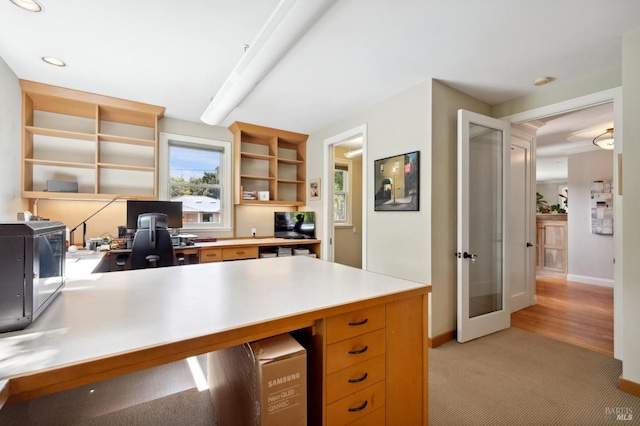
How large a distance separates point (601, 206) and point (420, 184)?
438cm

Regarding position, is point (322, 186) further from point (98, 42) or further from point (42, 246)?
point (42, 246)

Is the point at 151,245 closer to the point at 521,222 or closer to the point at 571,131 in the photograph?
the point at 521,222

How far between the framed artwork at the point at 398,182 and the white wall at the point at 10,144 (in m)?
3.59

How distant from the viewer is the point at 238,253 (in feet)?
12.4

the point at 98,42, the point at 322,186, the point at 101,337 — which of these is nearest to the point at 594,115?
the point at 322,186

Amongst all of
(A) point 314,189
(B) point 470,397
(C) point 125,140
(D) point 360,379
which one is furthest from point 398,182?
(C) point 125,140

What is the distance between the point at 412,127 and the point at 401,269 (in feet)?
4.95

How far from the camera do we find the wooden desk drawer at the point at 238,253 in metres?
3.65

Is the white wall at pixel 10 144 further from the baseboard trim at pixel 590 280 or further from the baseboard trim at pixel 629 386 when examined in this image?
the baseboard trim at pixel 590 280

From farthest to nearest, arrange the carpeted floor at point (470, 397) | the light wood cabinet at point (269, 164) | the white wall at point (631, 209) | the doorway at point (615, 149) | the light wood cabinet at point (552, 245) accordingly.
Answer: the light wood cabinet at point (552, 245) < the light wood cabinet at point (269, 164) < the doorway at point (615, 149) < the white wall at point (631, 209) < the carpeted floor at point (470, 397)

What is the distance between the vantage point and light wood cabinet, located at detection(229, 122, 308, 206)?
4.25 m

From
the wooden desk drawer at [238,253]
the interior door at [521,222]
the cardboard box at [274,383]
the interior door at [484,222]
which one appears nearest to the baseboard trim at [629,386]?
the interior door at [484,222]

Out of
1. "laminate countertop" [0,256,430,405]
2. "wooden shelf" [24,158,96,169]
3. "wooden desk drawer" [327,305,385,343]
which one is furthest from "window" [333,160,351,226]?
"wooden desk drawer" [327,305,385,343]

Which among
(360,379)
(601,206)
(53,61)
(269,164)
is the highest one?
(53,61)
